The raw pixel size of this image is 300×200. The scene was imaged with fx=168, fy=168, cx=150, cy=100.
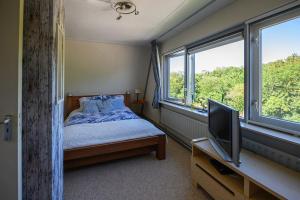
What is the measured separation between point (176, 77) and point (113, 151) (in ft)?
7.17

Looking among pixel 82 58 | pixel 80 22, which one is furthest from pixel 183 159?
pixel 82 58

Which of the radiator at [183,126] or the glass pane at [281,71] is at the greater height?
the glass pane at [281,71]

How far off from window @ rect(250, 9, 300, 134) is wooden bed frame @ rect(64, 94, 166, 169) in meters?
1.41

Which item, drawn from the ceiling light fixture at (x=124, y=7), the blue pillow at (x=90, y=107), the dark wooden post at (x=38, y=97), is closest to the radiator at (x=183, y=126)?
the blue pillow at (x=90, y=107)

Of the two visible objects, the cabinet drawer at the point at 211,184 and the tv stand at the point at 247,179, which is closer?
the tv stand at the point at 247,179

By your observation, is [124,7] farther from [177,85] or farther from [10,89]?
[177,85]

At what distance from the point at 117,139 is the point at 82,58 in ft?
8.73

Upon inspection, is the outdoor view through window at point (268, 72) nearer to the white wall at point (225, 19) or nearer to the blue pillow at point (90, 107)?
the white wall at point (225, 19)

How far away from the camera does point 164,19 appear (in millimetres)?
2758

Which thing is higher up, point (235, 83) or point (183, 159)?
point (235, 83)

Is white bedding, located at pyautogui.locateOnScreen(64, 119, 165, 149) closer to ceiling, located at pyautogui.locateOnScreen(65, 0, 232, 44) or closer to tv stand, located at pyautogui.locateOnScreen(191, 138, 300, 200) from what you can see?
tv stand, located at pyautogui.locateOnScreen(191, 138, 300, 200)

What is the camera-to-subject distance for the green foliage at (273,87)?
159cm

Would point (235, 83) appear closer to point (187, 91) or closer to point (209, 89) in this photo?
point (209, 89)

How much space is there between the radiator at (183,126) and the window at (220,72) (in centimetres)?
33
